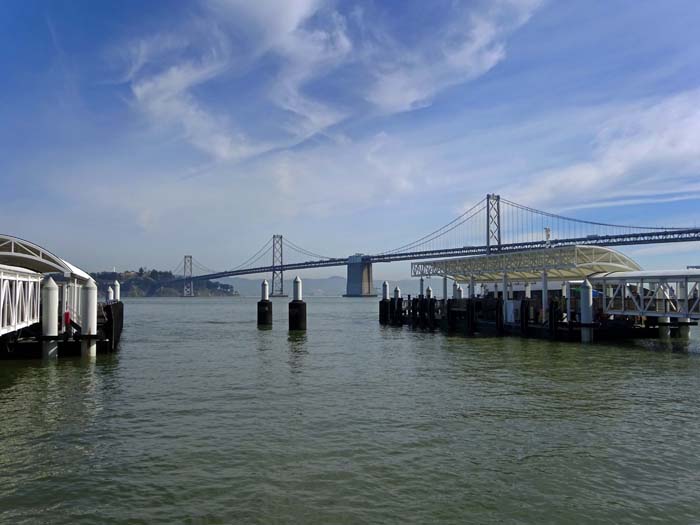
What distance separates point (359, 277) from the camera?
161500 mm

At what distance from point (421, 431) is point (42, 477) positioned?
6918mm

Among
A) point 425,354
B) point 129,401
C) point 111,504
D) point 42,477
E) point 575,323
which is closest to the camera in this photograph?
point 111,504

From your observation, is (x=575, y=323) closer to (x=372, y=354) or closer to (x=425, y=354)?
(x=425, y=354)

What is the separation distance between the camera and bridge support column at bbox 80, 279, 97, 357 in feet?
72.7

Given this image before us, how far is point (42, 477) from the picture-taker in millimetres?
→ 9328

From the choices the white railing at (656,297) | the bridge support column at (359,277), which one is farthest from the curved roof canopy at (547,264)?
the bridge support column at (359,277)

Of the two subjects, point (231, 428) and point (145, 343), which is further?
point (145, 343)

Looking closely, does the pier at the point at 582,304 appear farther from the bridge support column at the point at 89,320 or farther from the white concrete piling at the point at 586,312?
the bridge support column at the point at 89,320

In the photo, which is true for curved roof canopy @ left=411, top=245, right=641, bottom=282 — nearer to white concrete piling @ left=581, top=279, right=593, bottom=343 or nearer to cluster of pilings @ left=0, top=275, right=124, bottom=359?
white concrete piling @ left=581, top=279, right=593, bottom=343

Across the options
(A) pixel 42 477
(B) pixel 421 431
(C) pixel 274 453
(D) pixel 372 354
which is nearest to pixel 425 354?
(D) pixel 372 354

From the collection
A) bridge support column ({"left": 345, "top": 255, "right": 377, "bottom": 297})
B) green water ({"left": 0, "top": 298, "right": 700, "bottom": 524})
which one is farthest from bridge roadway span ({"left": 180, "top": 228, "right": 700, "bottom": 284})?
green water ({"left": 0, "top": 298, "right": 700, "bottom": 524})

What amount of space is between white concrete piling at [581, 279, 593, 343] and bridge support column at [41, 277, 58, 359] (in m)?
25.0

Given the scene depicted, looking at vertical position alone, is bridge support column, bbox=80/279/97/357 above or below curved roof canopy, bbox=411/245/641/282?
below

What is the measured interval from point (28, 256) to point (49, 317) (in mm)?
2937
